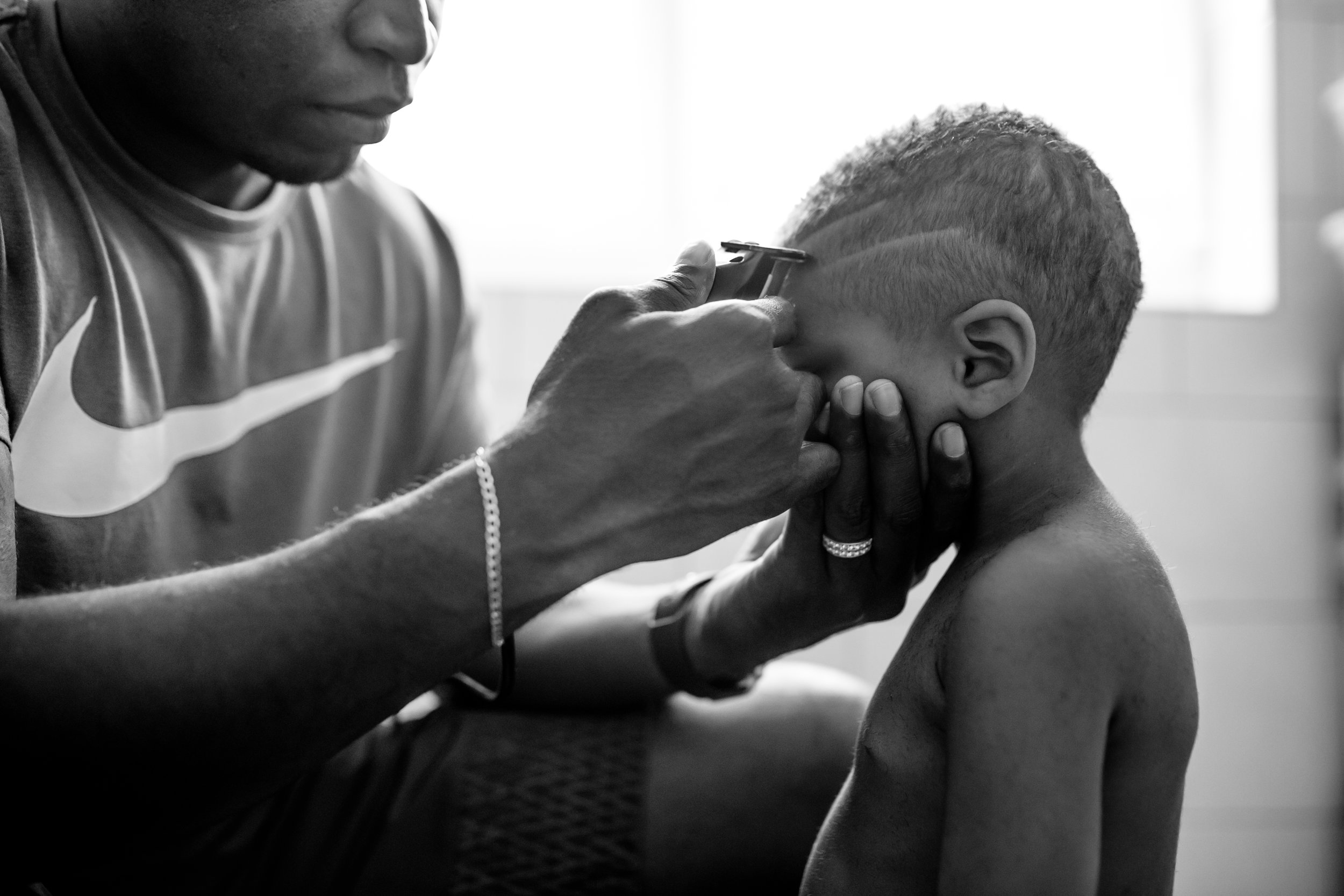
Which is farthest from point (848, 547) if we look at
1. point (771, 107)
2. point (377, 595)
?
point (771, 107)

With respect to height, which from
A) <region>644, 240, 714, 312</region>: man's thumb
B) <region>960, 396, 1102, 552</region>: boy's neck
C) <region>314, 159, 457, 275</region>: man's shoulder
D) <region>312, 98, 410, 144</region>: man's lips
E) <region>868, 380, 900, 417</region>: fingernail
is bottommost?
<region>960, 396, 1102, 552</region>: boy's neck

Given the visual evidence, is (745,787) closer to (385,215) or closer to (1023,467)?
(1023,467)

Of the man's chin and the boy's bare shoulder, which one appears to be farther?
the man's chin

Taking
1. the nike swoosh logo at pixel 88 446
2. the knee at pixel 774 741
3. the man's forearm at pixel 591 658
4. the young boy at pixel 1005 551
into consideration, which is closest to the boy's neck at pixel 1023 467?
the young boy at pixel 1005 551

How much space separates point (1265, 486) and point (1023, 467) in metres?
1.56

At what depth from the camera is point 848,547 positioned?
854mm

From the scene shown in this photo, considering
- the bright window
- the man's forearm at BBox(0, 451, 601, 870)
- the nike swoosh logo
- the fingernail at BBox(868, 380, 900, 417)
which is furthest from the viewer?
the bright window

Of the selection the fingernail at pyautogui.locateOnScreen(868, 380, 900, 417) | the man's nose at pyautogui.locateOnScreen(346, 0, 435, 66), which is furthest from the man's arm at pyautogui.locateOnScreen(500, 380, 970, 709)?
the man's nose at pyautogui.locateOnScreen(346, 0, 435, 66)

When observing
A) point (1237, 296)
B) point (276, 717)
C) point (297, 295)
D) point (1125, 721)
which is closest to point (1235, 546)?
point (1237, 296)

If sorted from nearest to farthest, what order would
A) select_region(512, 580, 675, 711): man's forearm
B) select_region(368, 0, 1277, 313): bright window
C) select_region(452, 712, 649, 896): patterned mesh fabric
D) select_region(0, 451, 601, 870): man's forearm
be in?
1. select_region(0, 451, 601, 870): man's forearm
2. select_region(452, 712, 649, 896): patterned mesh fabric
3. select_region(512, 580, 675, 711): man's forearm
4. select_region(368, 0, 1277, 313): bright window

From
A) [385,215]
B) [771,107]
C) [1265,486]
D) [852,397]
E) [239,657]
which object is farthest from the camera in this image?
[771,107]

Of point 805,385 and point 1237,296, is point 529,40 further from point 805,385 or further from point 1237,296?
point 805,385

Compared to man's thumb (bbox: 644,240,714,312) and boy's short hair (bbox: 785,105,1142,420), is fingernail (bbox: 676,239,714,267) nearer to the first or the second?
man's thumb (bbox: 644,240,714,312)

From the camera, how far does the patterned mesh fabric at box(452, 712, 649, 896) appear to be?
973mm
